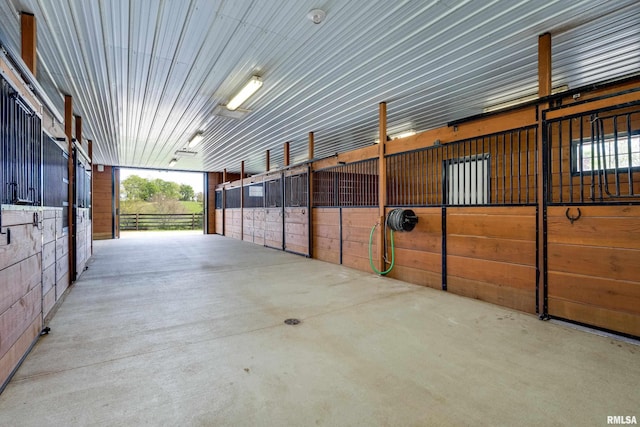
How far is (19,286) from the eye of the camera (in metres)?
1.93

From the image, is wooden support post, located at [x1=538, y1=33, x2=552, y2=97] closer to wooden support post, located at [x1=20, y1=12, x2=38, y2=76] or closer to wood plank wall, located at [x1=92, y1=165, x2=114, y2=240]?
wooden support post, located at [x1=20, y1=12, x2=38, y2=76]

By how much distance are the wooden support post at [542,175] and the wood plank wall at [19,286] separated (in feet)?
12.9

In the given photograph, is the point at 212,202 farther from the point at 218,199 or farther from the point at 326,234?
the point at 326,234

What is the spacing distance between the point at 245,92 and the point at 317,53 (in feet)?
4.35

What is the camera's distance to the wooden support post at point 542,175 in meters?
2.70

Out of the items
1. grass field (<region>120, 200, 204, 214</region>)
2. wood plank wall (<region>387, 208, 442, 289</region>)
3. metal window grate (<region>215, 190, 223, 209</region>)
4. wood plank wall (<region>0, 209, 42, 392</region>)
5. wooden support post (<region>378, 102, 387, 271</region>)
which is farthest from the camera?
grass field (<region>120, 200, 204, 214</region>)

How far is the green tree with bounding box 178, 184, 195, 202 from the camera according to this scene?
81.8 ft

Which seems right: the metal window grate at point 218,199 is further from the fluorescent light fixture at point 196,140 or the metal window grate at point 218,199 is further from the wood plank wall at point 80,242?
the wood plank wall at point 80,242

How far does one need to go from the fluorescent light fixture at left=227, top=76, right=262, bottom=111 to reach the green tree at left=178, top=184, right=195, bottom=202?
22655 millimetres

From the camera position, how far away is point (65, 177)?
146 inches

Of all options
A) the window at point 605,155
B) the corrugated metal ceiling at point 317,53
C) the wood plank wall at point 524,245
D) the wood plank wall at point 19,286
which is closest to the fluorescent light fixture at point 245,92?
the corrugated metal ceiling at point 317,53

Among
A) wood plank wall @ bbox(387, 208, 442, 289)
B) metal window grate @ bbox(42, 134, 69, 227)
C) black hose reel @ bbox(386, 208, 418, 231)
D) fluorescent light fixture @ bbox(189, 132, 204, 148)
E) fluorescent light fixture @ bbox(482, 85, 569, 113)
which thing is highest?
fluorescent light fixture @ bbox(189, 132, 204, 148)

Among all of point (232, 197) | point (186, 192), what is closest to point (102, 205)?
point (232, 197)

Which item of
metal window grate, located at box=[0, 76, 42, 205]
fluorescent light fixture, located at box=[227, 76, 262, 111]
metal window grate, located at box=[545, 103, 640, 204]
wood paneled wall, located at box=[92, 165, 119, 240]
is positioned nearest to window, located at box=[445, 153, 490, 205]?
metal window grate, located at box=[545, 103, 640, 204]
